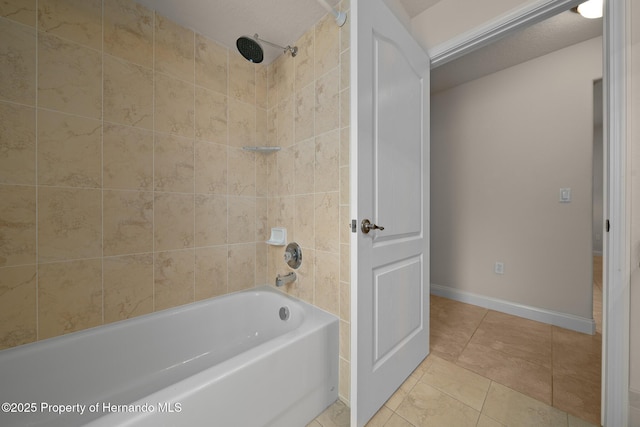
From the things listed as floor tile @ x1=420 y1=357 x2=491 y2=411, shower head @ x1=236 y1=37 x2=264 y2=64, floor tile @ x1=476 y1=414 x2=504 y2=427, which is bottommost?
floor tile @ x1=476 y1=414 x2=504 y2=427

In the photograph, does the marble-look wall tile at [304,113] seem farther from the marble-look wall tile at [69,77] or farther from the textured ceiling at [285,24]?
the marble-look wall tile at [69,77]

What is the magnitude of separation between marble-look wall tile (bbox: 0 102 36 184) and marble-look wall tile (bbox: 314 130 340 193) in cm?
130

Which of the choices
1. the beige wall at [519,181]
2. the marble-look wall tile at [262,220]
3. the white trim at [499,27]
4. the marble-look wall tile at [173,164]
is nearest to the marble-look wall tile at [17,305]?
the marble-look wall tile at [173,164]

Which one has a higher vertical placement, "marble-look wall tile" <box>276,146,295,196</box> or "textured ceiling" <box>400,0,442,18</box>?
"textured ceiling" <box>400,0,442,18</box>

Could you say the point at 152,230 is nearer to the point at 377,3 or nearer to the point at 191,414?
the point at 191,414

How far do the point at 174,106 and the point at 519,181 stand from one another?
9.37 feet

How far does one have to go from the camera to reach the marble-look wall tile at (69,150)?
3.45 ft

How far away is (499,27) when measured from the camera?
47.5 inches

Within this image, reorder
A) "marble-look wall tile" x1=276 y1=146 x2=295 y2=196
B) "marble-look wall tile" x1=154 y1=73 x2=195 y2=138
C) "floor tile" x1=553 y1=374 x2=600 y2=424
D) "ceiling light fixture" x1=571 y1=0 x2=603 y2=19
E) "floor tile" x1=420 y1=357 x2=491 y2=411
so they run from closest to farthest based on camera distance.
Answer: "floor tile" x1=553 y1=374 x2=600 y2=424
"floor tile" x1=420 y1=357 x2=491 y2=411
"marble-look wall tile" x1=154 y1=73 x2=195 y2=138
"ceiling light fixture" x1=571 y1=0 x2=603 y2=19
"marble-look wall tile" x1=276 y1=146 x2=295 y2=196

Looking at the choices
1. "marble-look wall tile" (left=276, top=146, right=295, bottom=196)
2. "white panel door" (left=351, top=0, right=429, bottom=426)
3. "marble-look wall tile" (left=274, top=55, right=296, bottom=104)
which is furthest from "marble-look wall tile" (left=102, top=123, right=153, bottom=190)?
"white panel door" (left=351, top=0, right=429, bottom=426)

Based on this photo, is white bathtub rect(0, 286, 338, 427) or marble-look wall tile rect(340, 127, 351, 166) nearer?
white bathtub rect(0, 286, 338, 427)

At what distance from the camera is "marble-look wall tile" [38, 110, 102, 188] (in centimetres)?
105

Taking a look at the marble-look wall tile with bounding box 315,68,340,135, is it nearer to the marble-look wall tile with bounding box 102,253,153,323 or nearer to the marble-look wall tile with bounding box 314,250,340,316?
the marble-look wall tile with bounding box 314,250,340,316

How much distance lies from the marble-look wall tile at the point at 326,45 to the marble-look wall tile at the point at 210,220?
104 centimetres
